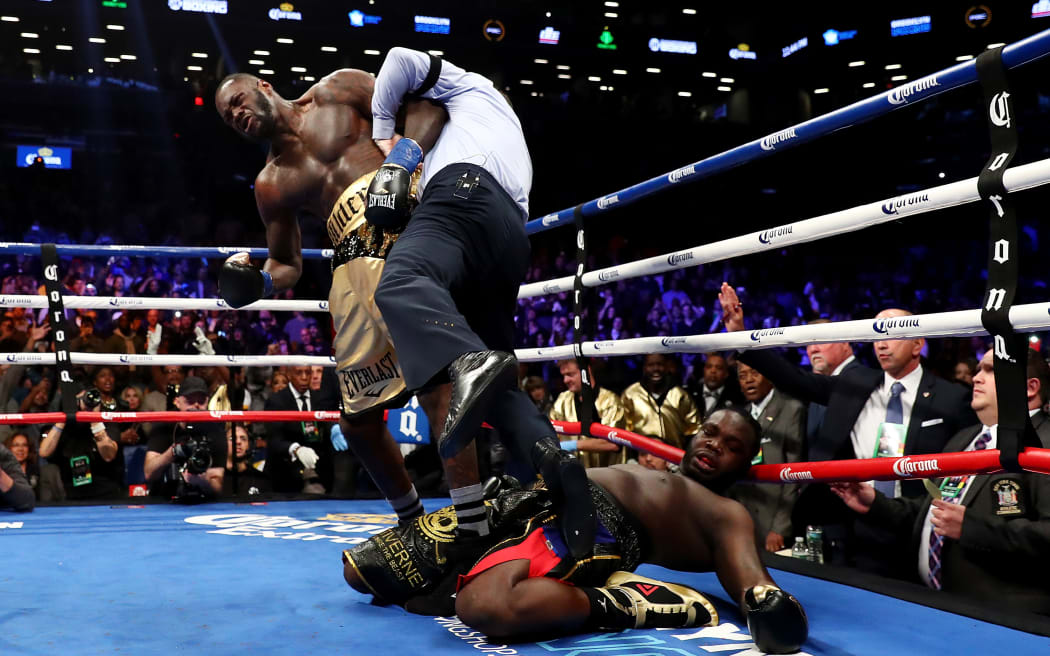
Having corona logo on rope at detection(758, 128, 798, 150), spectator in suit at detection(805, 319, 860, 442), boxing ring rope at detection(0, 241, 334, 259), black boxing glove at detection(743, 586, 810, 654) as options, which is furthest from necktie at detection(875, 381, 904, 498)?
boxing ring rope at detection(0, 241, 334, 259)

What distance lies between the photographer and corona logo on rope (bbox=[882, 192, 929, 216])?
1.58 metres

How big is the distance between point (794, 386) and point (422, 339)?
4.96 ft

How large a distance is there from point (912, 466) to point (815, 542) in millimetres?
1435

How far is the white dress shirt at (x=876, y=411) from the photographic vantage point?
267 centimetres

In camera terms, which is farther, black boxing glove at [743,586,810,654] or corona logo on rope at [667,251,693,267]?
corona logo on rope at [667,251,693,267]

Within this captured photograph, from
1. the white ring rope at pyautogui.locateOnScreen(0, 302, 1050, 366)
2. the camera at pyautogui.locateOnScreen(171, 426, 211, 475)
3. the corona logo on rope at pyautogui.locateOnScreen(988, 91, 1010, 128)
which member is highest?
the corona logo on rope at pyautogui.locateOnScreen(988, 91, 1010, 128)

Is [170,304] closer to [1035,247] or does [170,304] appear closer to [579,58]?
[1035,247]

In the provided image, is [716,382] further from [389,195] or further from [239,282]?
[389,195]

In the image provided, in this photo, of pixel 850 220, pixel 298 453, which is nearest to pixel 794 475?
pixel 850 220

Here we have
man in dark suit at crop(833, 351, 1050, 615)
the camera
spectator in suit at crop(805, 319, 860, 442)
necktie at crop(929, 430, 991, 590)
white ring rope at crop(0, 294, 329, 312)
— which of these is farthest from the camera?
the camera

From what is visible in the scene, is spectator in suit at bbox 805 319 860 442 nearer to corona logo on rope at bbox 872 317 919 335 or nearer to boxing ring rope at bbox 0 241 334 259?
corona logo on rope at bbox 872 317 919 335

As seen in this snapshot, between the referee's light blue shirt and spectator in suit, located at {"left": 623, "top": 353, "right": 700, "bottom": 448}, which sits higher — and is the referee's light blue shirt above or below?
above

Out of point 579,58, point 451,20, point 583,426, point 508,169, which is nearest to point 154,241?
point 451,20

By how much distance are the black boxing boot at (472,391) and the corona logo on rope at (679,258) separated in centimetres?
103
